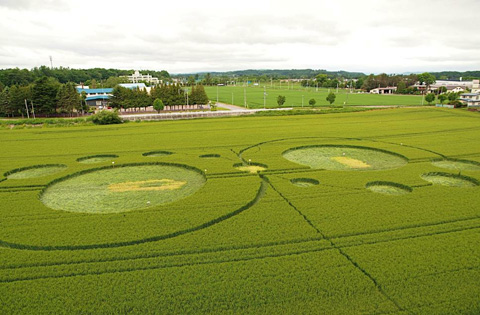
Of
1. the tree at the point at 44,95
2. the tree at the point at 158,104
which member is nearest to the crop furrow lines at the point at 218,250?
the tree at the point at 158,104

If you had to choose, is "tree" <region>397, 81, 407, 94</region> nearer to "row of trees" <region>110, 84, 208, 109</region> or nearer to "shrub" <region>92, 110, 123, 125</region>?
"row of trees" <region>110, 84, 208, 109</region>

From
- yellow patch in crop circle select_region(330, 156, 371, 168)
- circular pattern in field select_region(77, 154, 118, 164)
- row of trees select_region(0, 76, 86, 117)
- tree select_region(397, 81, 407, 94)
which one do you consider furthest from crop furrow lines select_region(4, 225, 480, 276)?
tree select_region(397, 81, 407, 94)

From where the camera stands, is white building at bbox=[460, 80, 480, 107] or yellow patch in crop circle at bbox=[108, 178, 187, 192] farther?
white building at bbox=[460, 80, 480, 107]

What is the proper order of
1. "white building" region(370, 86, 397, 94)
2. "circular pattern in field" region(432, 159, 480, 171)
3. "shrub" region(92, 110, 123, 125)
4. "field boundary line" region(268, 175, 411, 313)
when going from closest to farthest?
1. "field boundary line" region(268, 175, 411, 313)
2. "circular pattern in field" region(432, 159, 480, 171)
3. "shrub" region(92, 110, 123, 125)
4. "white building" region(370, 86, 397, 94)

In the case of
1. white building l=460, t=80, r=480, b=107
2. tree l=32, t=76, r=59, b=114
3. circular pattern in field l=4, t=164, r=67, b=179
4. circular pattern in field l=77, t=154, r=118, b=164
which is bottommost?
circular pattern in field l=4, t=164, r=67, b=179

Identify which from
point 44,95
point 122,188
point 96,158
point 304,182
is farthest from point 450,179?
point 44,95

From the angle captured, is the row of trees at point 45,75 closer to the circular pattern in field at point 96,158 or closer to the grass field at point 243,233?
the circular pattern in field at point 96,158
